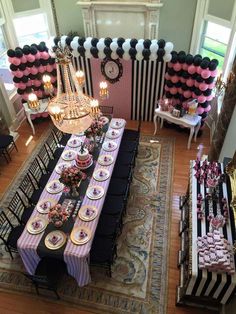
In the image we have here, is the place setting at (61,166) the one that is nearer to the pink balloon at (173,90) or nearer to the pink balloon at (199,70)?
the pink balloon at (173,90)

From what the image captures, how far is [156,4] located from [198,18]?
42.7 inches

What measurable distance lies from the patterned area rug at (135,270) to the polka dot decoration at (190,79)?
2373 mm

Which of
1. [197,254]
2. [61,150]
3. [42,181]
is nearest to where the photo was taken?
[197,254]

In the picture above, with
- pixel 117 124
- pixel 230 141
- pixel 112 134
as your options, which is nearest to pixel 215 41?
pixel 230 141

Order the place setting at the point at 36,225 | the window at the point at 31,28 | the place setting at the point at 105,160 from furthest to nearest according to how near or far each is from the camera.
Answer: the window at the point at 31,28
the place setting at the point at 105,160
the place setting at the point at 36,225

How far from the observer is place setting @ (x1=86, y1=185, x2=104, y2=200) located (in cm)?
499

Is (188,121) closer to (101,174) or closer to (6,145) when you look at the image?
(101,174)

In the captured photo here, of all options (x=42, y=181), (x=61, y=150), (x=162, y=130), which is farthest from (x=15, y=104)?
(x=162, y=130)

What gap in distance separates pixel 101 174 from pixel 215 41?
448 cm

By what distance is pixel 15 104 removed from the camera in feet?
27.0

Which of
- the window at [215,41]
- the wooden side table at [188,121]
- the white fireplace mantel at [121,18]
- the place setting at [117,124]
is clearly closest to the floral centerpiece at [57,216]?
the place setting at [117,124]

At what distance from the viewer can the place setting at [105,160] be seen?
5.62m

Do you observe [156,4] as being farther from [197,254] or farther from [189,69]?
[197,254]

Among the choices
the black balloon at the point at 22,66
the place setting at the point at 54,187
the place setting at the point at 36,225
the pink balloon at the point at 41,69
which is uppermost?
the black balloon at the point at 22,66
